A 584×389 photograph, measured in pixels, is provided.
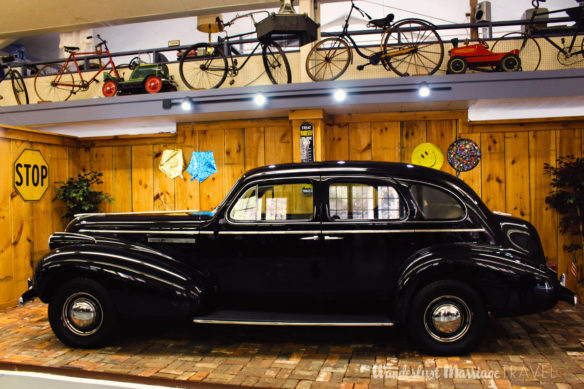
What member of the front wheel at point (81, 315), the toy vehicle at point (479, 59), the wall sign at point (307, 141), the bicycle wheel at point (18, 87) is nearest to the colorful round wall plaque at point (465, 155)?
the toy vehicle at point (479, 59)

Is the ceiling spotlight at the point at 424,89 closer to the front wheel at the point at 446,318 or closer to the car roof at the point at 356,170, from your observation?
the car roof at the point at 356,170

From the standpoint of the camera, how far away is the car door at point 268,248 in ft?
11.1

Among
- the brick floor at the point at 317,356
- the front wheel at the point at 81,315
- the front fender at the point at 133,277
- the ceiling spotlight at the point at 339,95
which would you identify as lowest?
the brick floor at the point at 317,356

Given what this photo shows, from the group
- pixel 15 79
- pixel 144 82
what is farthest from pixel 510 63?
pixel 15 79

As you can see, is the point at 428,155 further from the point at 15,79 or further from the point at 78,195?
the point at 15,79

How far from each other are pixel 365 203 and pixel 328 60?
9.99 ft

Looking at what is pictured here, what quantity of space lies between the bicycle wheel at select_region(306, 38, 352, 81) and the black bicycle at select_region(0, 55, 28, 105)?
18.5ft

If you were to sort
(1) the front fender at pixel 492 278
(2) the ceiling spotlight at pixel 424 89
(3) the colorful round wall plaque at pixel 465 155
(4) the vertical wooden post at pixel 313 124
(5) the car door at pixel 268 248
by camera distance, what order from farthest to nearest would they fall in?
(3) the colorful round wall plaque at pixel 465 155 → (4) the vertical wooden post at pixel 313 124 → (2) the ceiling spotlight at pixel 424 89 → (5) the car door at pixel 268 248 → (1) the front fender at pixel 492 278

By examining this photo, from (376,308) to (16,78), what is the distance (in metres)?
8.16

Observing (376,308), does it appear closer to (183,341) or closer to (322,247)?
(322,247)

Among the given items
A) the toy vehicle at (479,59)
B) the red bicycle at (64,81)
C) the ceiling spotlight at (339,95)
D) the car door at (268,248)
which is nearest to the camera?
the car door at (268,248)

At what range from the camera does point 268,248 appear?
135 inches

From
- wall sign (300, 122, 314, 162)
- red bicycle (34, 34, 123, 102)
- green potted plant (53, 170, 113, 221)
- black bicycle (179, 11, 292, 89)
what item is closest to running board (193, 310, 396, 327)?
wall sign (300, 122, 314, 162)

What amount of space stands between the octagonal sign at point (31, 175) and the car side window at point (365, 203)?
4150 millimetres
